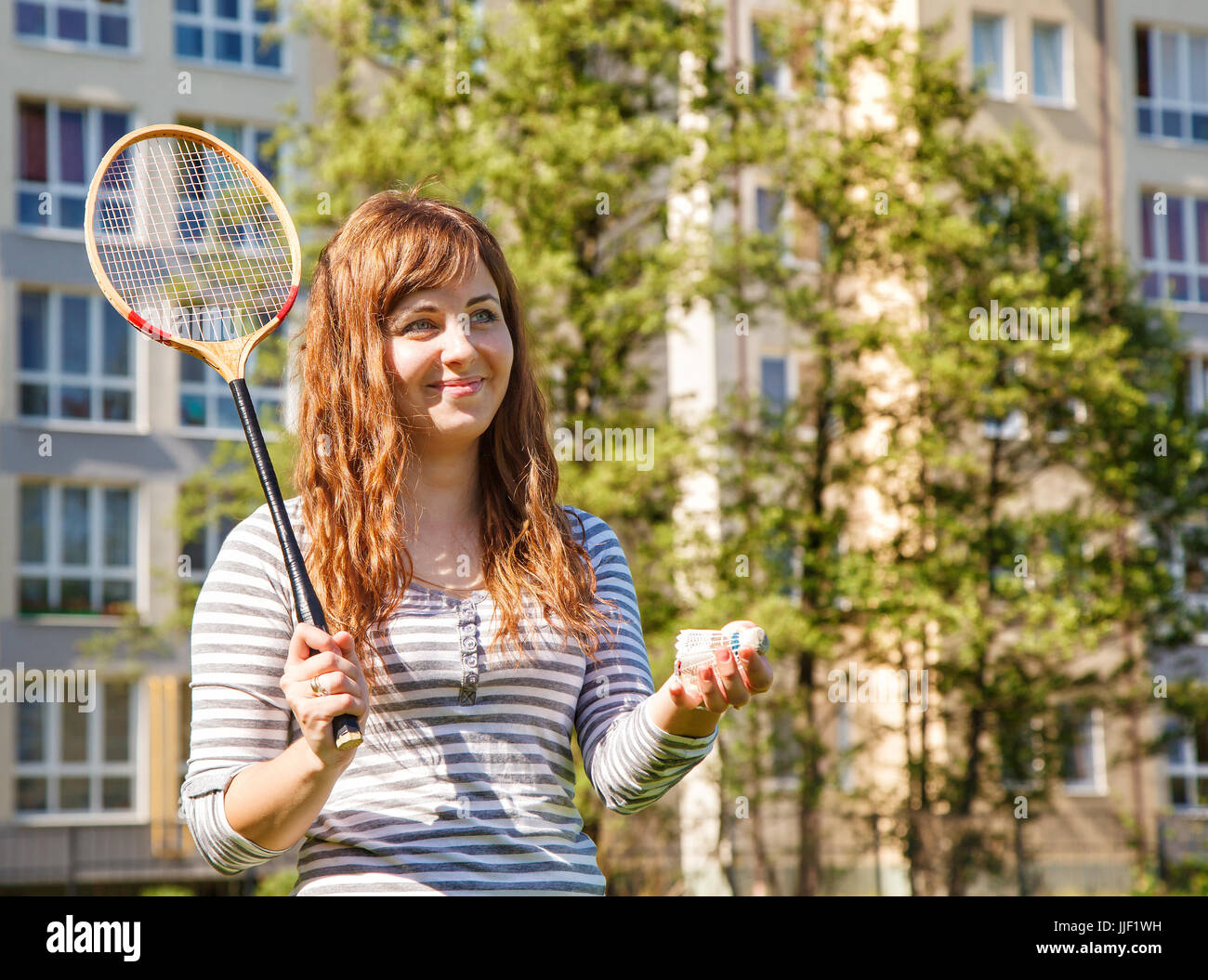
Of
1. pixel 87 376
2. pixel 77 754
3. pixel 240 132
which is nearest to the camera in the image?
pixel 77 754

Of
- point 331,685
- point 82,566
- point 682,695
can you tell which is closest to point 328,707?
point 331,685

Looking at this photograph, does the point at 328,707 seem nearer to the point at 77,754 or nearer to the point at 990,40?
the point at 77,754

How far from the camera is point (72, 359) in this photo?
24219 millimetres

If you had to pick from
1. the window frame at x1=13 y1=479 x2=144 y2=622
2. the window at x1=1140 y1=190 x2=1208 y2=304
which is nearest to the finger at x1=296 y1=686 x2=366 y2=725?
the window frame at x1=13 y1=479 x2=144 y2=622

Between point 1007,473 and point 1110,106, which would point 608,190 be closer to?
point 1007,473

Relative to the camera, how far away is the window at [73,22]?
23781mm

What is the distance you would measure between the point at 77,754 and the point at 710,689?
23259 millimetres

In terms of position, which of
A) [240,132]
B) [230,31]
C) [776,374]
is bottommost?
[776,374]

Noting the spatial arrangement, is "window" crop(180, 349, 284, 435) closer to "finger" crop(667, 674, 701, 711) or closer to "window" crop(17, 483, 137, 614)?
"window" crop(17, 483, 137, 614)

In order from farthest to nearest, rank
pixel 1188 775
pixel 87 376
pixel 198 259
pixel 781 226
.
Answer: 1. pixel 1188 775
2. pixel 87 376
3. pixel 781 226
4. pixel 198 259

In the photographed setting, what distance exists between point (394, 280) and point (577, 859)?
3.15ft

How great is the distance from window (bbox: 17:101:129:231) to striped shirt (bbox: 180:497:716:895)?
915 inches

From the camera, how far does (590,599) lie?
100.0 inches

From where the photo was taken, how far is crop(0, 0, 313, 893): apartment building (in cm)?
2322
